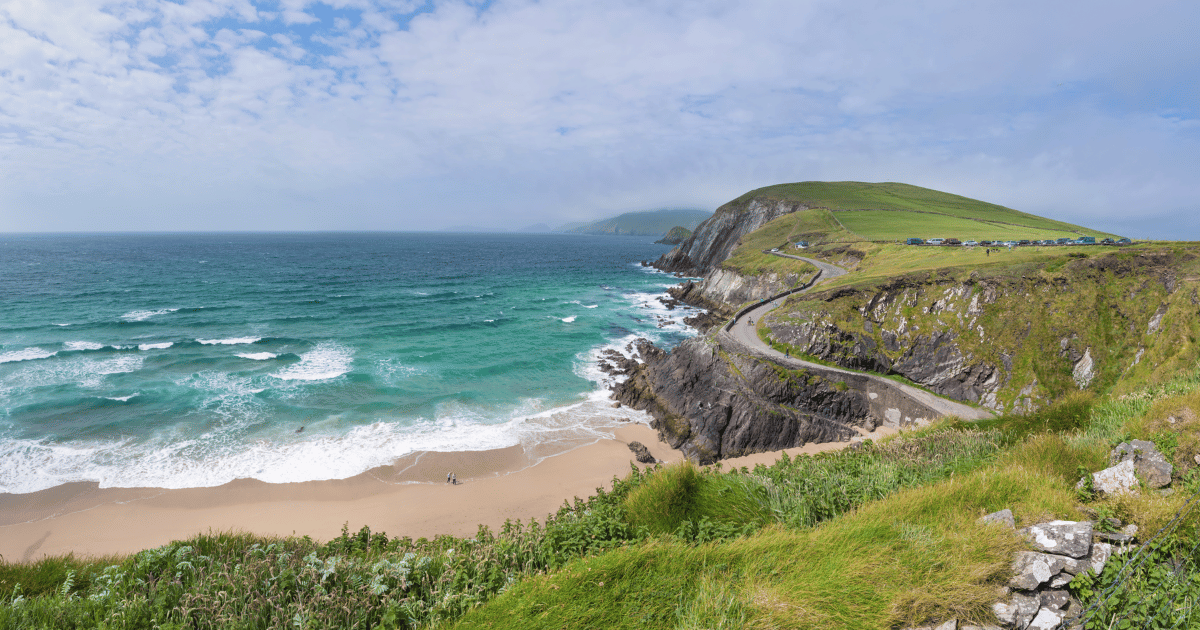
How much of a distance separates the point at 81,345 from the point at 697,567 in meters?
60.5

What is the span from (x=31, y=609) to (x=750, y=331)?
38.9m

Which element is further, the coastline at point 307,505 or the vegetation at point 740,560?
the coastline at point 307,505

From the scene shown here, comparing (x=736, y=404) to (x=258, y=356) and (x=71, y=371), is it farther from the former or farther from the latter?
(x=71, y=371)

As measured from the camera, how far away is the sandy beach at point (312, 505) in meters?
18.8

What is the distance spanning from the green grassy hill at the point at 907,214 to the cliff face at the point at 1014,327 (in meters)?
47.8

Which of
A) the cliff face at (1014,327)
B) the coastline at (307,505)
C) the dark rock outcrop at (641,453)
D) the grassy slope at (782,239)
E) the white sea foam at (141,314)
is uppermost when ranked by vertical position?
the grassy slope at (782,239)

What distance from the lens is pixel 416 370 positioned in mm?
38469

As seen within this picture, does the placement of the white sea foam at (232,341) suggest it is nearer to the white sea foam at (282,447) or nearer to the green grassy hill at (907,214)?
the white sea foam at (282,447)

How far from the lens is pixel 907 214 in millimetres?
108562

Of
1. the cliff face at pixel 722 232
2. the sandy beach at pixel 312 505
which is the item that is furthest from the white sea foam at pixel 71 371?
the cliff face at pixel 722 232

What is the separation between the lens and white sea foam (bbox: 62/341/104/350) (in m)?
39.8

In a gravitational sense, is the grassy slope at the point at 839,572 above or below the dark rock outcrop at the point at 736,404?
above

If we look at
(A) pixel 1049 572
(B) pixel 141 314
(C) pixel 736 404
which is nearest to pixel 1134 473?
(A) pixel 1049 572

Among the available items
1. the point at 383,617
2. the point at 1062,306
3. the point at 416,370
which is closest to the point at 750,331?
the point at 1062,306
